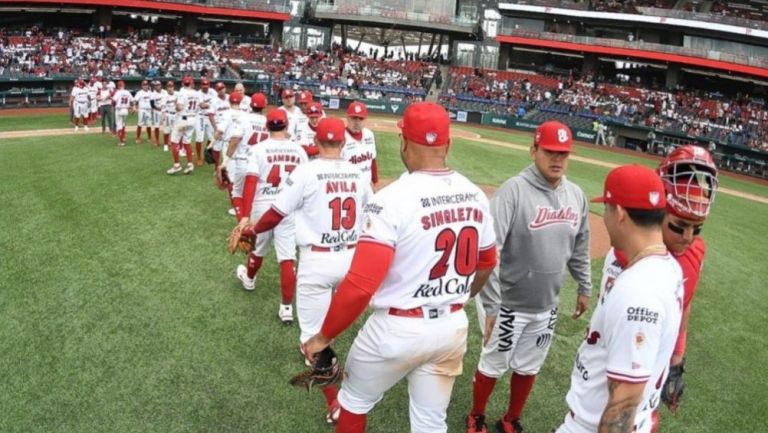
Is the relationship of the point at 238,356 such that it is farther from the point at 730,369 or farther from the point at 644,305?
the point at 730,369

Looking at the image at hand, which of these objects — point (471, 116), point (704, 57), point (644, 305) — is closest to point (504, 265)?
point (644, 305)

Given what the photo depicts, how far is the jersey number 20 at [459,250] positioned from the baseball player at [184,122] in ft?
40.1

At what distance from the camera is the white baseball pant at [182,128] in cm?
1427

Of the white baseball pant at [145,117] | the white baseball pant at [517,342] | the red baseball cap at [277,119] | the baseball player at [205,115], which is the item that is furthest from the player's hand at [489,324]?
the white baseball pant at [145,117]

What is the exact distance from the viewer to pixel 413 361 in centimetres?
327

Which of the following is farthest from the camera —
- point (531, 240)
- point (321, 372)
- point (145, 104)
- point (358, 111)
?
point (145, 104)

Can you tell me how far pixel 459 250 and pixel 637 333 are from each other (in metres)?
1.09

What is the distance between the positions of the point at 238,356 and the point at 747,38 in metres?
45.0

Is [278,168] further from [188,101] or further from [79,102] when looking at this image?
[79,102]

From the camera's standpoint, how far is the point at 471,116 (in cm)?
3625

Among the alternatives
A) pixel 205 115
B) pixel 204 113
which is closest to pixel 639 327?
pixel 204 113

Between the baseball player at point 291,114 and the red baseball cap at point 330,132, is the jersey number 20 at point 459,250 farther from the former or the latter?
the baseball player at point 291,114

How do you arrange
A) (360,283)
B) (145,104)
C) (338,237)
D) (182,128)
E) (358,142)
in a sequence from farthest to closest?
(145,104) → (182,128) → (358,142) → (338,237) → (360,283)

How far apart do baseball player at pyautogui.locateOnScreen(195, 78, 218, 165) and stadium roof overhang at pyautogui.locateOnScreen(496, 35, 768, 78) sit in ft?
114
